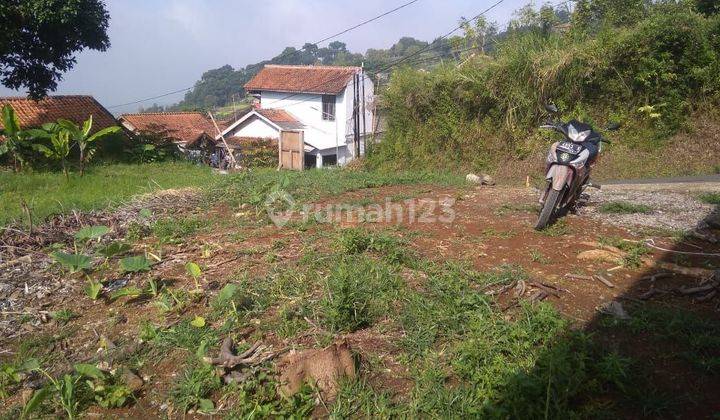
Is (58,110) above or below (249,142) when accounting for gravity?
above

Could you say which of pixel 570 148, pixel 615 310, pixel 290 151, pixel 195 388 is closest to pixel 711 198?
pixel 570 148

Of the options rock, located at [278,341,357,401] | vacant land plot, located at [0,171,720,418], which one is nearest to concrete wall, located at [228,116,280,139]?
vacant land plot, located at [0,171,720,418]

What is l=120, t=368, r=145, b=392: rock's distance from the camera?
243 centimetres

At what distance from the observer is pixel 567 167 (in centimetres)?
457

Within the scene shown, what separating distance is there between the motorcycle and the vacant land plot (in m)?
0.25

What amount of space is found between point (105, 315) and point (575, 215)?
465 cm

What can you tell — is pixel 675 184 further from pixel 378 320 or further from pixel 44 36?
pixel 44 36

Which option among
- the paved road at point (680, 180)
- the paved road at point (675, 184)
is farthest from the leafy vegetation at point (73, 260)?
the paved road at point (680, 180)

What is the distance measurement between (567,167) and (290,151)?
1562 centimetres

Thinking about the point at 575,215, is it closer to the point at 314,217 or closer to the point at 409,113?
the point at 314,217

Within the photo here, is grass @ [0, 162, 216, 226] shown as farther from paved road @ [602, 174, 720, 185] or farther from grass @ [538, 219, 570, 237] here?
paved road @ [602, 174, 720, 185]

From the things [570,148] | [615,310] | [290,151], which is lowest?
[615,310]

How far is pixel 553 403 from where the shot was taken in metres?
2.00

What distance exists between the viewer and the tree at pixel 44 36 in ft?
45.2
